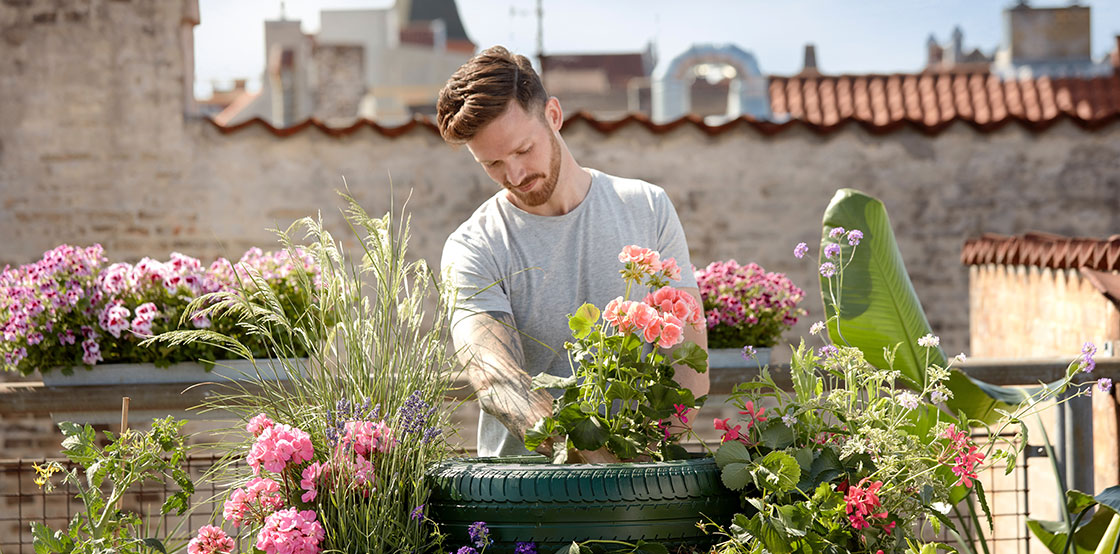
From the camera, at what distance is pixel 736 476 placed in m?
1.41

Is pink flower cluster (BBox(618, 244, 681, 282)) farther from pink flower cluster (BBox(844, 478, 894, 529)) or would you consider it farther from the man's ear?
the man's ear

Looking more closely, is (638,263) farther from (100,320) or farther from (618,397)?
(100,320)

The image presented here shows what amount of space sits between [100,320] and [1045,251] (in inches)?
157

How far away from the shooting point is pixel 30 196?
6285 mm

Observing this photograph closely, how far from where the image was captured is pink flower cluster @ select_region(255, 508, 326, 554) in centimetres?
138

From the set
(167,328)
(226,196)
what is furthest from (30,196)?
(167,328)

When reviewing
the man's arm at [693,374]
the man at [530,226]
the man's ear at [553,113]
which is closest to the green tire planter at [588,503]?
the man's arm at [693,374]

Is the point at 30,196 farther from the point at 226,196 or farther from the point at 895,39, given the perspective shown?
the point at 895,39

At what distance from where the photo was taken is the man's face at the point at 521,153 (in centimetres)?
200

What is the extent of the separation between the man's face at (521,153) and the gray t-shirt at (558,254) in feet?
0.23

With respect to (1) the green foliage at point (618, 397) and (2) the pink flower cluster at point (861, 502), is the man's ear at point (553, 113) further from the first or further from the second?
(2) the pink flower cluster at point (861, 502)

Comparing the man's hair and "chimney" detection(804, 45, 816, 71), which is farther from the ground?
Answer: "chimney" detection(804, 45, 816, 71)

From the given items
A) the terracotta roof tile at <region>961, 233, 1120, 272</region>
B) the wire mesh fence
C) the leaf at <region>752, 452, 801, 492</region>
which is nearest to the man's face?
the leaf at <region>752, 452, 801, 492</region>

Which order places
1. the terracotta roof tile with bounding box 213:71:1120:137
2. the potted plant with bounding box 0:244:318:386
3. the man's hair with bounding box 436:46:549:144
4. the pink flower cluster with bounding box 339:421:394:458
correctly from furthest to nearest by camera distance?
the terracotta roof tile with bounding box 213:71:1120:137, the potted plant with bounding box 0:244:318:386, the man's hair with bounding box 436:46:549:144, the pink flower cluster with bounding box 339:421:394:458
